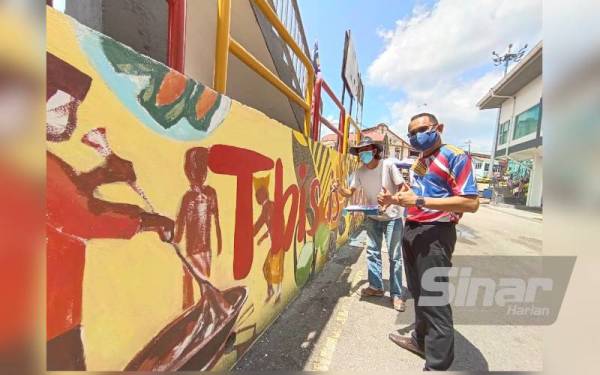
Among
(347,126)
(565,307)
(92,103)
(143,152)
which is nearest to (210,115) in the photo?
(143,152)

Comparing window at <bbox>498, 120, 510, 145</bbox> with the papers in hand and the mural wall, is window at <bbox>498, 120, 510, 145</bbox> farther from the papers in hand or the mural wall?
the mural wall

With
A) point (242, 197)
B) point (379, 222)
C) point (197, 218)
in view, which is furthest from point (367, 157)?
point (197, 218)

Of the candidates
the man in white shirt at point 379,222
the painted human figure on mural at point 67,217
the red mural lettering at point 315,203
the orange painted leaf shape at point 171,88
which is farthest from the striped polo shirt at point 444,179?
the painted human figure on mural at point 67,217

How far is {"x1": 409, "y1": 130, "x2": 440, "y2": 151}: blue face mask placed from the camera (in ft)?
7.41

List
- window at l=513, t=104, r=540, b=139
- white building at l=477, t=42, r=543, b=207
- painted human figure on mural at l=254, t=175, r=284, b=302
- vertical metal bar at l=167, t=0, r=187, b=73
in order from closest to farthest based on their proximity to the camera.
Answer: vertical metal bar at l=167, t=0, r=187, b=73, painted human figure on mural at l=254, t=175, r=284, b=302, white building at l=477, t=42, r=543, b=207, window at l=513, t=104, r=540, b=139

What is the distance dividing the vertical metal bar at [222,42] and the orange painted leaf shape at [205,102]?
17 cm

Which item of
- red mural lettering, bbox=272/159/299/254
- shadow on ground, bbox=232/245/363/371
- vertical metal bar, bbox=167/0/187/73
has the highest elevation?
vertical metal bar, bbox=167/0/187/73

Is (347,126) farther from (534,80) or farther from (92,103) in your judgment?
(534,80)

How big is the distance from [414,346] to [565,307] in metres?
1.66

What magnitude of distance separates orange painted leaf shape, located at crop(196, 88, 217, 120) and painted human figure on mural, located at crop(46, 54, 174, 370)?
1.90 ft

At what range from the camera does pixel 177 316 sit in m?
1.70

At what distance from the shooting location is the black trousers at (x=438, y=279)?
216 cm

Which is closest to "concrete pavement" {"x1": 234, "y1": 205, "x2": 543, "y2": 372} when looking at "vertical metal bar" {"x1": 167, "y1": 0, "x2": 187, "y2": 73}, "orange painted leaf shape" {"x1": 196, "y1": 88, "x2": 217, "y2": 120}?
"orange painted leaf shape" {"x1": 196, "y1": 88, "x2": 217, "y2": 120}

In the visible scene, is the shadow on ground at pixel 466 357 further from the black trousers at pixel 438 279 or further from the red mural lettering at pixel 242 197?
the red mural lettering at pixel 242 197
